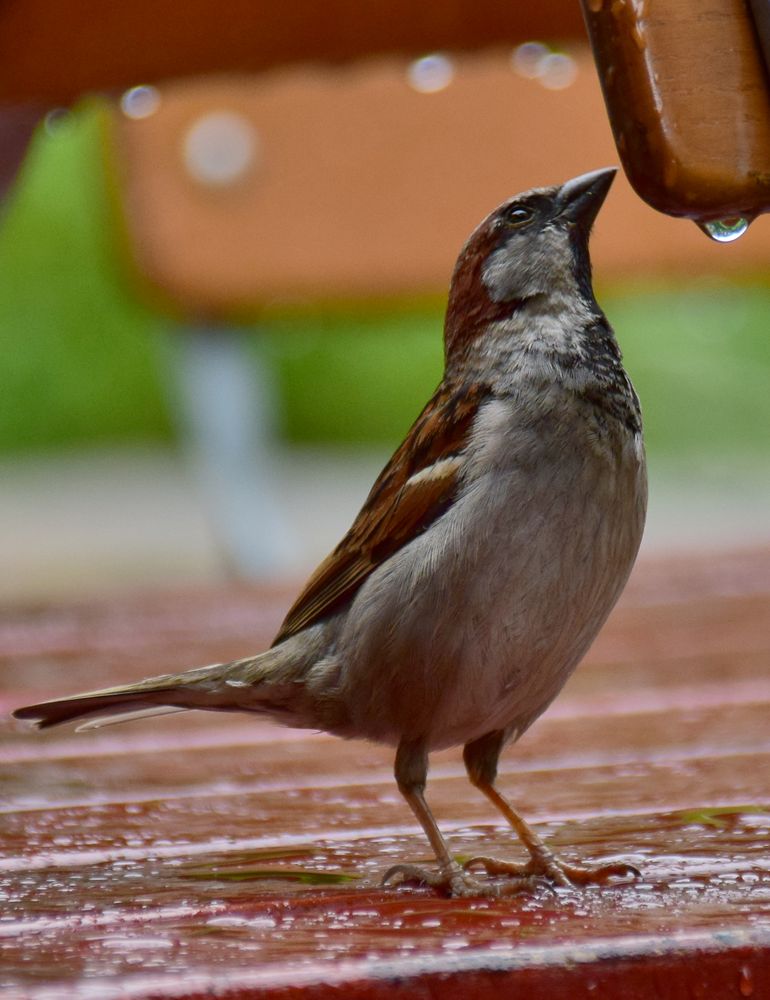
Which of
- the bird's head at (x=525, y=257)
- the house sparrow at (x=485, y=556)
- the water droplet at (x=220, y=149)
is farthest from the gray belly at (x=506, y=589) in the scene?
the water droplet at (x=220, y=149)

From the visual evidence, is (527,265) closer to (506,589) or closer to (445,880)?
(506,589)

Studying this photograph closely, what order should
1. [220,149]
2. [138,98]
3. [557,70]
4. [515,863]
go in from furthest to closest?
[220,149] → [557,70] → [138,98] → [515,863]

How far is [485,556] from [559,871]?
30cm

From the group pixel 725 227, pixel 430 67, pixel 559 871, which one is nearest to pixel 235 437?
pixel 430 67

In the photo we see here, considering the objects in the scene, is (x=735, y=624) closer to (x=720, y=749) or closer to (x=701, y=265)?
(x=720, y=749)

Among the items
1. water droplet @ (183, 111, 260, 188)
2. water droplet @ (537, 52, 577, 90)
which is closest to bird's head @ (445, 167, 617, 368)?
water droplet @ (537, 52, 577, 90)

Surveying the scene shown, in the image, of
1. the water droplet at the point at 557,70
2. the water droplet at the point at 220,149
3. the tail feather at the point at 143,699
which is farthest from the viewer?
the water droplet at the point at 220,149

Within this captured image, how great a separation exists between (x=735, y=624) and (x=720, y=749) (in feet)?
3.09

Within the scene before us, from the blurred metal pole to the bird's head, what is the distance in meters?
3.30

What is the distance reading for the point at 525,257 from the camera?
6.14ft

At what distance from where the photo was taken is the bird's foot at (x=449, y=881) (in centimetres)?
141

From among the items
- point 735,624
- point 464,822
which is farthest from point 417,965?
point 735,624

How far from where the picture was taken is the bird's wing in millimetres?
1698

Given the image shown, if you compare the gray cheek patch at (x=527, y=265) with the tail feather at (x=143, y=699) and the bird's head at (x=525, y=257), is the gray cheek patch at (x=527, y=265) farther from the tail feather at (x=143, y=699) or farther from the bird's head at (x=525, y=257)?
the tail feather at (x=143, y=699)
